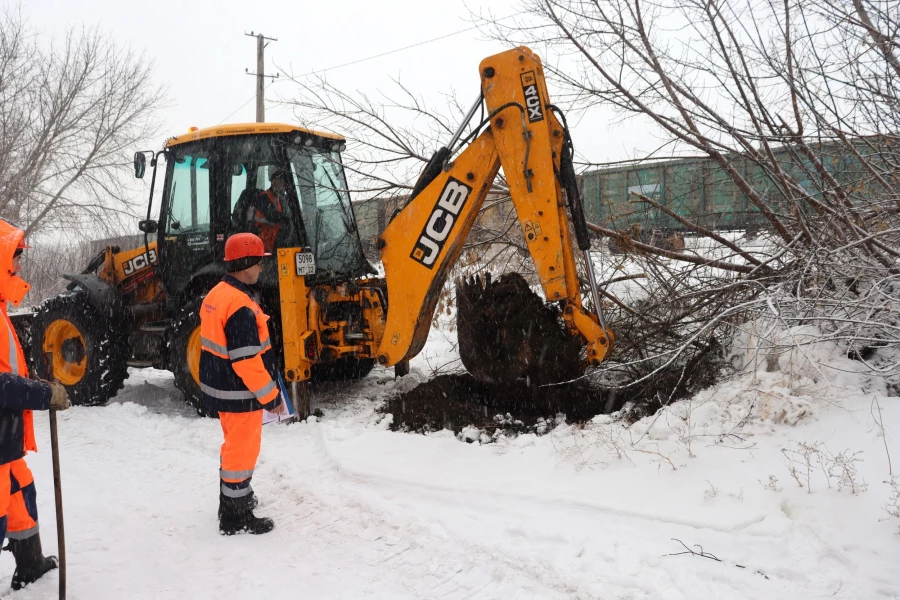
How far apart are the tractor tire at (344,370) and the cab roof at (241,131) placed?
7.59 ft

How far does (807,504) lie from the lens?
11.1 ft

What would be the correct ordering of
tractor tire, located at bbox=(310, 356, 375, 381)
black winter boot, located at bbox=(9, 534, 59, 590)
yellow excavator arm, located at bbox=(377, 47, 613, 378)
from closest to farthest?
black winter boot, located at bbox=(9, 534, 59, 590)
yellow excavator arm, located at bbox=(377, 47, 613, 378)
tractor tire, located at bbox=(310, 356, 375, 381)

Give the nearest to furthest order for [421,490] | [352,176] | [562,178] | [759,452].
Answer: [759,452] → [421,490] → [562,178] → [352,176]

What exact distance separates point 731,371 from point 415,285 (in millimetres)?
2611

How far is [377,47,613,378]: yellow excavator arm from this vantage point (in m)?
4.84

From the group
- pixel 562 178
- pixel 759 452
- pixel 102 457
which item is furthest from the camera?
pixel 102 457

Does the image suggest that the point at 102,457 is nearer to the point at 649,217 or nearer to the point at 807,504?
the point at 807,504

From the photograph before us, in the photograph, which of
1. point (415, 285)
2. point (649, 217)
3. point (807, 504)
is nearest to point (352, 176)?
point (415, 285)

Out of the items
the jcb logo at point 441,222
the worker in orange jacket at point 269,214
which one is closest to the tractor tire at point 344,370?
the worker in orange jacket at point 269,214

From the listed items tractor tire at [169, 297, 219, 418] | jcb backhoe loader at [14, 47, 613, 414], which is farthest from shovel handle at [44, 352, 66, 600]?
tractor tire at [169, 297, 219, 418]

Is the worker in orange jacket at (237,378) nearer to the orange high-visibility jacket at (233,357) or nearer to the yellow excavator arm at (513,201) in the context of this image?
the orange high-visibility jacket at (233,357)

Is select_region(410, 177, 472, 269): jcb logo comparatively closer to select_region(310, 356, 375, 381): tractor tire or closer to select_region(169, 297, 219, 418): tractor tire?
select_region(310, 356, 375, 381): tractor tire

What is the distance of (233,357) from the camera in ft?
12.0

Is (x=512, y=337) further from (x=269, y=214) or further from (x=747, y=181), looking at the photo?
(x=747, y=181)
